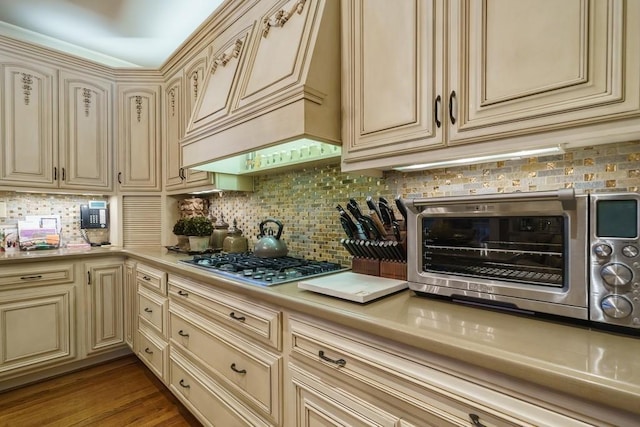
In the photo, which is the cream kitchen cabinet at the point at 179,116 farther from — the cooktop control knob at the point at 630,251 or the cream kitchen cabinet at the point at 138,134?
the cooktop control knob at the point at 630,251

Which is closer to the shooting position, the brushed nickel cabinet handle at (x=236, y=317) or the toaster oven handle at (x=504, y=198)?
the toaster oven handle at (x=504, y=198)

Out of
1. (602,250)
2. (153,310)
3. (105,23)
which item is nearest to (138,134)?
(105,23)

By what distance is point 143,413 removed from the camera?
1.84 metres

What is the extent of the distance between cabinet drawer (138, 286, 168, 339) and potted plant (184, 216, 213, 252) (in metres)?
0.43

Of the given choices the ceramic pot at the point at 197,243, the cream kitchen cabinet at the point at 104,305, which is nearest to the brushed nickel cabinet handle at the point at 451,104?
the ceramic pot at the point at 197,243

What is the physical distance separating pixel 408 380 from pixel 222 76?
1788 mm

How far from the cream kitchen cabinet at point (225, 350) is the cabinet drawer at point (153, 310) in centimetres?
12

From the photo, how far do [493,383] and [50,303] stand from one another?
281 cm

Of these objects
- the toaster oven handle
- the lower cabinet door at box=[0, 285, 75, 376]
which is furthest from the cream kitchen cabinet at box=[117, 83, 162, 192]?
the toaster oven handle

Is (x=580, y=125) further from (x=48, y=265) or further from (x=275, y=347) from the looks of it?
(x=48, y=265)

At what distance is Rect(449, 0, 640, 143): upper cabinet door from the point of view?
71 centimetres

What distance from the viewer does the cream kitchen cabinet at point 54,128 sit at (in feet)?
7.30

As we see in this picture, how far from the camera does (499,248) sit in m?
0.90

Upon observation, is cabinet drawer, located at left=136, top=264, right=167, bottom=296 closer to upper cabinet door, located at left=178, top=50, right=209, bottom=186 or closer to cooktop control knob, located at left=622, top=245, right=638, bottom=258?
upper cabinet door, located at left=178, top=50, right=209, bottom=186
